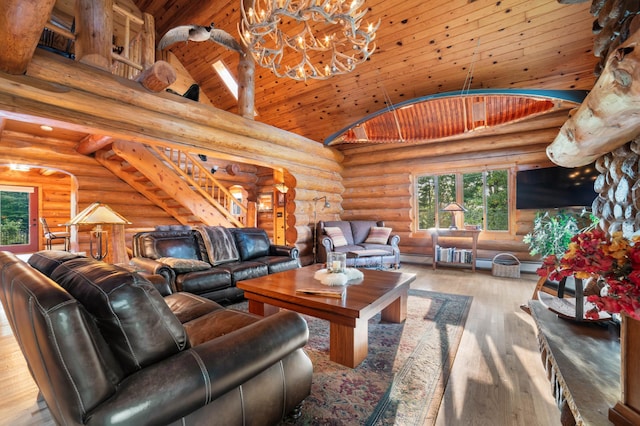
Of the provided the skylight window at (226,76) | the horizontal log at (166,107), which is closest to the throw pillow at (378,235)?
the horizontal log at (166,107)

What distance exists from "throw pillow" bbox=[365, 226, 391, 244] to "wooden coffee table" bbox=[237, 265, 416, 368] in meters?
2.92

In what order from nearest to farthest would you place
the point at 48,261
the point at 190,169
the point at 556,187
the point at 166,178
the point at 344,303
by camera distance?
the point at 48,261, the point at 344,303, the point at 556,187, the point at 166,178, the point at 190,169

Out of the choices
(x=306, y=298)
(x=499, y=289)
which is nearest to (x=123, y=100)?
(x=306, y=298)

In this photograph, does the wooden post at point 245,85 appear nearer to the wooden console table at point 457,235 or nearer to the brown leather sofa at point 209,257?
the brown leather sofa at point 209,257

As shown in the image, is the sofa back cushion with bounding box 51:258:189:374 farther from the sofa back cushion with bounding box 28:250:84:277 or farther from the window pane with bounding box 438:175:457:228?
the window pane with bounding box 438:175:457:228

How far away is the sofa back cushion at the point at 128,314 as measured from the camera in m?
0.91

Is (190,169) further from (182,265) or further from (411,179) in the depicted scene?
(411,179)

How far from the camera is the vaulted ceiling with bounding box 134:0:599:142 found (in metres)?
3.65

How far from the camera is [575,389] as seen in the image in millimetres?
1001

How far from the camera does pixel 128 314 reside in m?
0.92

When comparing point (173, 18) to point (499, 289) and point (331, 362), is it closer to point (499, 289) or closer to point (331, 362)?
point (331, 362)

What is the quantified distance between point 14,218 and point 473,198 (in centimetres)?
1271

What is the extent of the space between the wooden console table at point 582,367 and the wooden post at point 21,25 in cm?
315

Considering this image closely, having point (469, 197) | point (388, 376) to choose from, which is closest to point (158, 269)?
point (388, 376)
